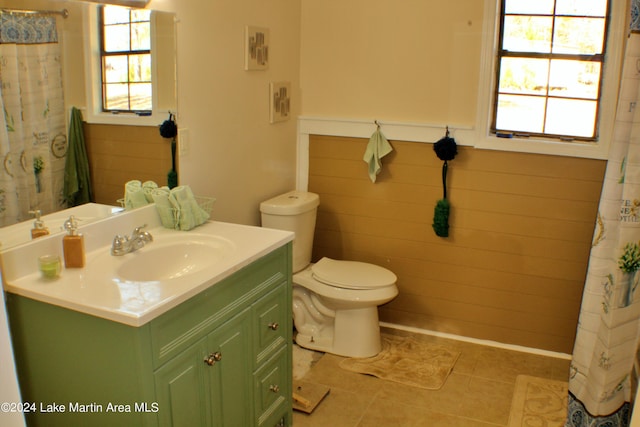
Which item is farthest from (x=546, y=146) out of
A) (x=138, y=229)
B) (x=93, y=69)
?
(x=93, y=69)

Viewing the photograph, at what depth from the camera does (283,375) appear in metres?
2.71

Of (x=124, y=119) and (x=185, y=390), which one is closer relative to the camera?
(x=185, y=390)

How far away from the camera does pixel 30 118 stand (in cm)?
209

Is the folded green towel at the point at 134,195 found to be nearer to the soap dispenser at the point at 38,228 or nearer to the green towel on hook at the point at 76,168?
the green towel on hook at the point at 76,168

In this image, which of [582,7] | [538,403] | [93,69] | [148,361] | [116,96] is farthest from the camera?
[582,7]

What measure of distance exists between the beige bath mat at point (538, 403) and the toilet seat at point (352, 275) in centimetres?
85

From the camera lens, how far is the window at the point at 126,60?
2340mm

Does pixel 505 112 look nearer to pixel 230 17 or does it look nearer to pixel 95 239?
pixel 230 17

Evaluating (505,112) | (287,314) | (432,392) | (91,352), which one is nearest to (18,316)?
(91,352)

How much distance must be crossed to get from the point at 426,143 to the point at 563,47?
0.86 meters

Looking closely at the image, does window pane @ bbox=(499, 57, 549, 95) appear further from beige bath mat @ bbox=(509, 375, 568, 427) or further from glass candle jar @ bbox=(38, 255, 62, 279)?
glass candle jar @ bbox=(38, 255, 62, 279)

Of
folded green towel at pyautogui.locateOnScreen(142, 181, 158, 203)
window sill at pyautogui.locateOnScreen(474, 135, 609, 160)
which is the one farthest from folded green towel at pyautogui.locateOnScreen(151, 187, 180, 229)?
window sill at pyautogui.locateOnScreen(474, 135, 609, 160)

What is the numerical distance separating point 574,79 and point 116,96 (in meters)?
2.29

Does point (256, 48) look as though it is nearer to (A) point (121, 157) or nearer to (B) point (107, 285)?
(A) point (121, 157)
